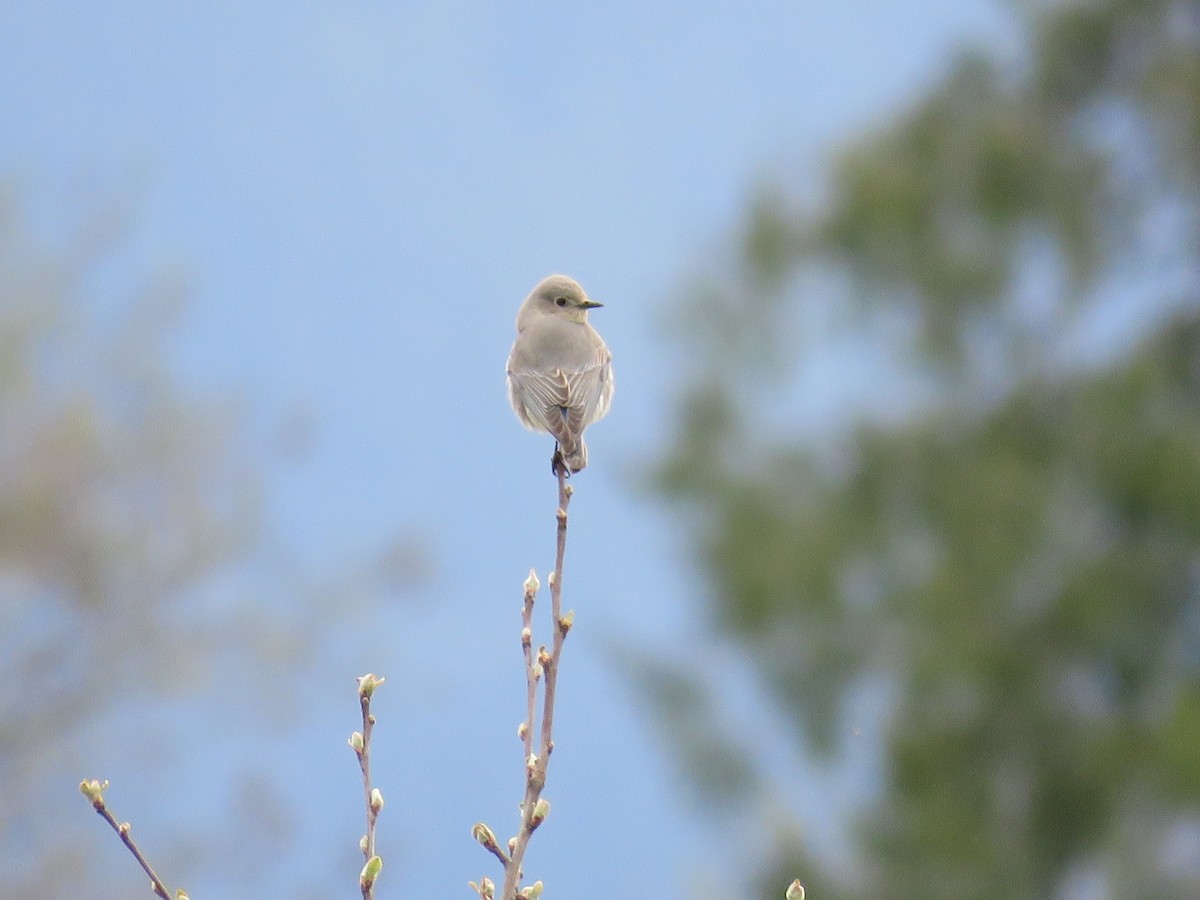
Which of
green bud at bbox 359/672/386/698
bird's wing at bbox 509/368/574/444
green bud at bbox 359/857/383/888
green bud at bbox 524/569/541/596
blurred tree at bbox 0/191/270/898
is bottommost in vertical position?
green bud at bbox 359/857/383/888

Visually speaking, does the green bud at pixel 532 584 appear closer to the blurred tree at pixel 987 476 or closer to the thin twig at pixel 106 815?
the thin twig at pixel 106 815

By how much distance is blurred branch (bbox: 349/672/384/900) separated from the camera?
207cm

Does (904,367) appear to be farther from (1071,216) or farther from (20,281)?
(20,281)

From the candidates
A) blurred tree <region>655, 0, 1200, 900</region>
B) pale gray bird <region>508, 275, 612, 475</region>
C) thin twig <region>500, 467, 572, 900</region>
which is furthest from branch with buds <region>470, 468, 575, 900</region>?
blurred tree <region>655, 0, 1200, 900</region>

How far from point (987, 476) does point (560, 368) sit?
9.79 meters

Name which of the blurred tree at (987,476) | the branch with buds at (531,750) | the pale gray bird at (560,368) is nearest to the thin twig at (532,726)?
the branch with buds at (531,750)

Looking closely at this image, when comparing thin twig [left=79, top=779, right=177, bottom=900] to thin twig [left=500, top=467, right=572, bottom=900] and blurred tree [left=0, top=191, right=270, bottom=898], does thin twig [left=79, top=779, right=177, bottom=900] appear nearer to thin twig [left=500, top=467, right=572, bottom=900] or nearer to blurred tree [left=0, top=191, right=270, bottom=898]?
thin twig [left=500, top=467, right=572, bottom=900]

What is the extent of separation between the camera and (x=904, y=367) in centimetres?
1495

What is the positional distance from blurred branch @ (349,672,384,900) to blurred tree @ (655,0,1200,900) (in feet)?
36.6

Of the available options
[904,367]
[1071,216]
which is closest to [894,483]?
[904,367]

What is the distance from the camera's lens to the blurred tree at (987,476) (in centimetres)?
1356

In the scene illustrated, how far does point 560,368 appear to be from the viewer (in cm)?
481

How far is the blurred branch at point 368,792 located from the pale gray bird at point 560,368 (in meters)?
1.61

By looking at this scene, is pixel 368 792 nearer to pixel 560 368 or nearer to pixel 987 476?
pixel 560 368
